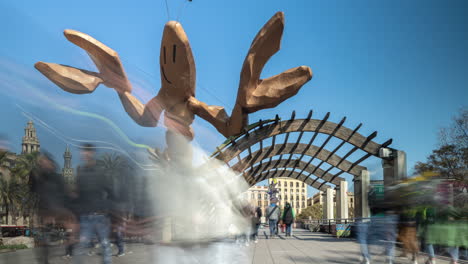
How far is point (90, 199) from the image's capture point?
1.92 meters

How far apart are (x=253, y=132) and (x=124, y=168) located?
39.9ft

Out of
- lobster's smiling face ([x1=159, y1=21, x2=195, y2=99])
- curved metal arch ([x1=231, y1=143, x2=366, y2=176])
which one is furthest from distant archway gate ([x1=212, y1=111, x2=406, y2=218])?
lobster's smiling face ([x1=159, y1=21, x2=195, y2=99])

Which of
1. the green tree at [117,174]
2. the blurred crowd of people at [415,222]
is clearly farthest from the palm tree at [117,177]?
the blurred crowd of people at [415,222]

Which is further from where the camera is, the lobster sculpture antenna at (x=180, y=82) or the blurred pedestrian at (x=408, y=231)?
the blurred pedestrian at (x=408, y=231)

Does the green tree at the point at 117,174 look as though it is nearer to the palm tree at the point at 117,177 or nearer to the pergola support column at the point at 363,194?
the palm tree at the point at 117,177

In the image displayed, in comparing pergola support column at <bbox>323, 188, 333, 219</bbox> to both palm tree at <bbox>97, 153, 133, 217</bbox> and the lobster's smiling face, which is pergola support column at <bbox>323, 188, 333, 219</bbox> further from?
palm tree at <bbox>97, 153, 133, 217</bbox>

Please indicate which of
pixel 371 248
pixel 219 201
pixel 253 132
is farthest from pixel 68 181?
pixel 253 132

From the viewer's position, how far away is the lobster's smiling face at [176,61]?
5383 mm

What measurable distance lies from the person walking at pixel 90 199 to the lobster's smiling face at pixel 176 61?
3418 mm

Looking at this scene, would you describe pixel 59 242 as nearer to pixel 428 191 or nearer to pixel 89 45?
pixel 89 45

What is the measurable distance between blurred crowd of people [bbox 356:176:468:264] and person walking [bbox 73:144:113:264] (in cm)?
310

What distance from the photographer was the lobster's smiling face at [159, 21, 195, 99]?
5383 millimetres

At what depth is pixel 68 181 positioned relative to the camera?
1.88m

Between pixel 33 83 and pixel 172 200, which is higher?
pixel 33 83
